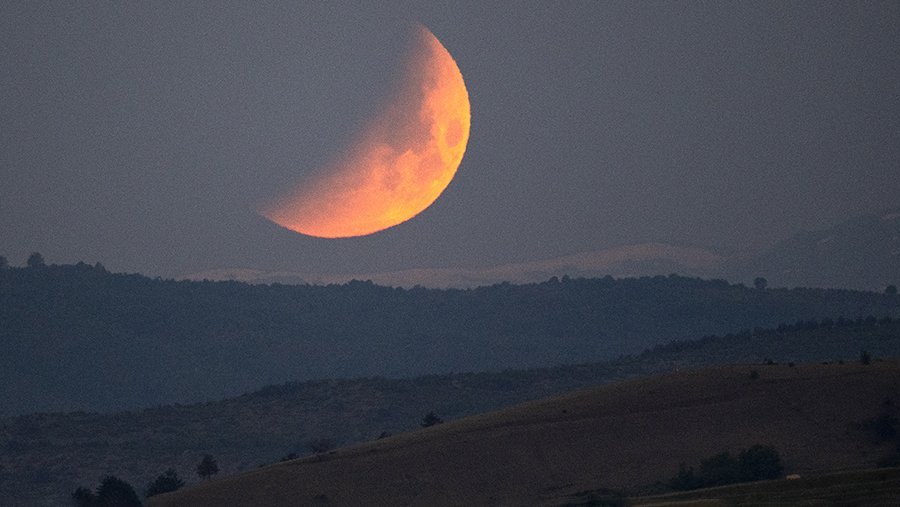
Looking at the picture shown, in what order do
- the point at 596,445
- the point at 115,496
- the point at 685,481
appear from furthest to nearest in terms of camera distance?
the point at 115,496 → the point at 596,445 → the point at 685,481

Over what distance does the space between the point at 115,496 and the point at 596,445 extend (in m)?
22.7

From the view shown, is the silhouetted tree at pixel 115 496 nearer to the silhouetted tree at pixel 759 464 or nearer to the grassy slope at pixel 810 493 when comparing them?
the grassy slope at pixel 810 493

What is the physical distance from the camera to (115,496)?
217 feet

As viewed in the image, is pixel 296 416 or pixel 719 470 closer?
pixel 719 470

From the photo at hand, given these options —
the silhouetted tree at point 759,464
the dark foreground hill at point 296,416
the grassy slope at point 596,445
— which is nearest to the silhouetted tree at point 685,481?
the grassy slope at point 596,445

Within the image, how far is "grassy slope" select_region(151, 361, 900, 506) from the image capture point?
61719 mm

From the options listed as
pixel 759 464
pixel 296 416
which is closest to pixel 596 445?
pixel 759 464

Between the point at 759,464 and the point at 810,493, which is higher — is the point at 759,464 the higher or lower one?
the higher one

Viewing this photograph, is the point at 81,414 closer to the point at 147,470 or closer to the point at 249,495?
the point at 147,470

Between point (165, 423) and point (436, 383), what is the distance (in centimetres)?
2593

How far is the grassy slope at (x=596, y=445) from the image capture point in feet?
202

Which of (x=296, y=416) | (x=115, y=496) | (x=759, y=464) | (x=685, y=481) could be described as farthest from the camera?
(x=296, y=416)

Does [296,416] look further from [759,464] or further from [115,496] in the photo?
[759,464]

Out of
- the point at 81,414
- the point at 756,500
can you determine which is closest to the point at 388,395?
the point at 81,414
